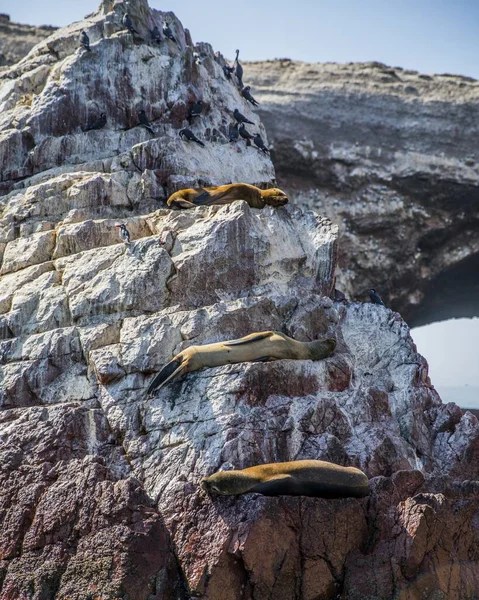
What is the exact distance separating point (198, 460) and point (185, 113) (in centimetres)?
1328

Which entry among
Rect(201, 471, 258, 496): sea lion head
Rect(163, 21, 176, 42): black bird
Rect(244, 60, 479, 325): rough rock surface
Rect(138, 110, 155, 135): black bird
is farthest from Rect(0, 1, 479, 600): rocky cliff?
Rect(244, 60, 479, 325): rough rock surface

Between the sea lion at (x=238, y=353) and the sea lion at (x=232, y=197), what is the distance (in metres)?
4.68

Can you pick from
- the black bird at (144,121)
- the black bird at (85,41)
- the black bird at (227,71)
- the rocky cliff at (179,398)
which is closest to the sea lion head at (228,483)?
the rocky cliff at (179,398)

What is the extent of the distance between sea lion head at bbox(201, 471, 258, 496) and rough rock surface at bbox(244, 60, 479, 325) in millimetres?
18952

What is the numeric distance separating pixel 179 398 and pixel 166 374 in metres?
0.55

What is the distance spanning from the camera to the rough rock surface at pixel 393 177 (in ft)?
104

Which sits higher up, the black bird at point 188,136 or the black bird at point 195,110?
the black bird at point 195,110

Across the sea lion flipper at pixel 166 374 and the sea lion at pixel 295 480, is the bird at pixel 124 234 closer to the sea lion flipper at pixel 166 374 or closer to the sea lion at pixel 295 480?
the sea lion flipper at pixel 166 374

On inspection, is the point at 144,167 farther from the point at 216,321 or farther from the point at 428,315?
the point at 428,315

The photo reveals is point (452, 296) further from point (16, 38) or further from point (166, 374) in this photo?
point (16, 38)

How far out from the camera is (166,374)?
14789 millimetres

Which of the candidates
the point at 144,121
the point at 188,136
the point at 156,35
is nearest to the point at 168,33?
the point at 156,35

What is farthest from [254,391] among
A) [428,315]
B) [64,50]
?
[428,315]

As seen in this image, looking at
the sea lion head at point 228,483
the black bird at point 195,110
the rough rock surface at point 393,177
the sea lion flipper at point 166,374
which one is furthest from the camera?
the rough rock surface at point 393,177
